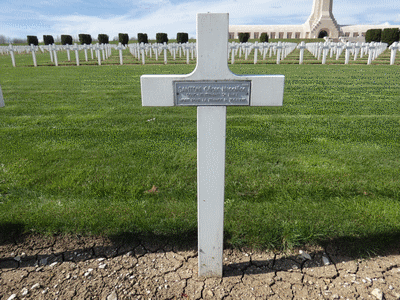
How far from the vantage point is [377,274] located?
226 centimetres

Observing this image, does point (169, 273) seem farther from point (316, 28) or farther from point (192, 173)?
point (316, 28)

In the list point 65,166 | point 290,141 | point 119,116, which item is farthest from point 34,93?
point 290,141

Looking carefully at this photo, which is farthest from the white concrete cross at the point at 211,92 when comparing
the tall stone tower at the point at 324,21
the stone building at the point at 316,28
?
the tall stone tower at the point at 324,21

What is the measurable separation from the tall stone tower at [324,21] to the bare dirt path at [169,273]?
7771 cm

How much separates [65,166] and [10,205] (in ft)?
3.12

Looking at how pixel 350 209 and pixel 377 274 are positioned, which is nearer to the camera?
pixel 377 274


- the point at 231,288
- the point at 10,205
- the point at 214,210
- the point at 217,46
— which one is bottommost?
the point at 231,288

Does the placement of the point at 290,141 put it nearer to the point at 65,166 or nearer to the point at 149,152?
the point at 149,152

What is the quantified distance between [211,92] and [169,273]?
4.68 feet

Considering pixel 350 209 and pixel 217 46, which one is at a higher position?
pixel 217 46

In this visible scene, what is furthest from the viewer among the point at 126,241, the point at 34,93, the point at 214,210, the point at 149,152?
the point at 34,93

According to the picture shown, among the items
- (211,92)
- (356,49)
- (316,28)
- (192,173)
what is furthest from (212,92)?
(316,28)

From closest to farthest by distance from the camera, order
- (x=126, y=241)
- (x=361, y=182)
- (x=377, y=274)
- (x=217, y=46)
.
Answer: (x=217, y=46)
(x=377, y=274)
(x=126, y=241)
(x=361, y=182)

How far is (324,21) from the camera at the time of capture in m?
68.8
